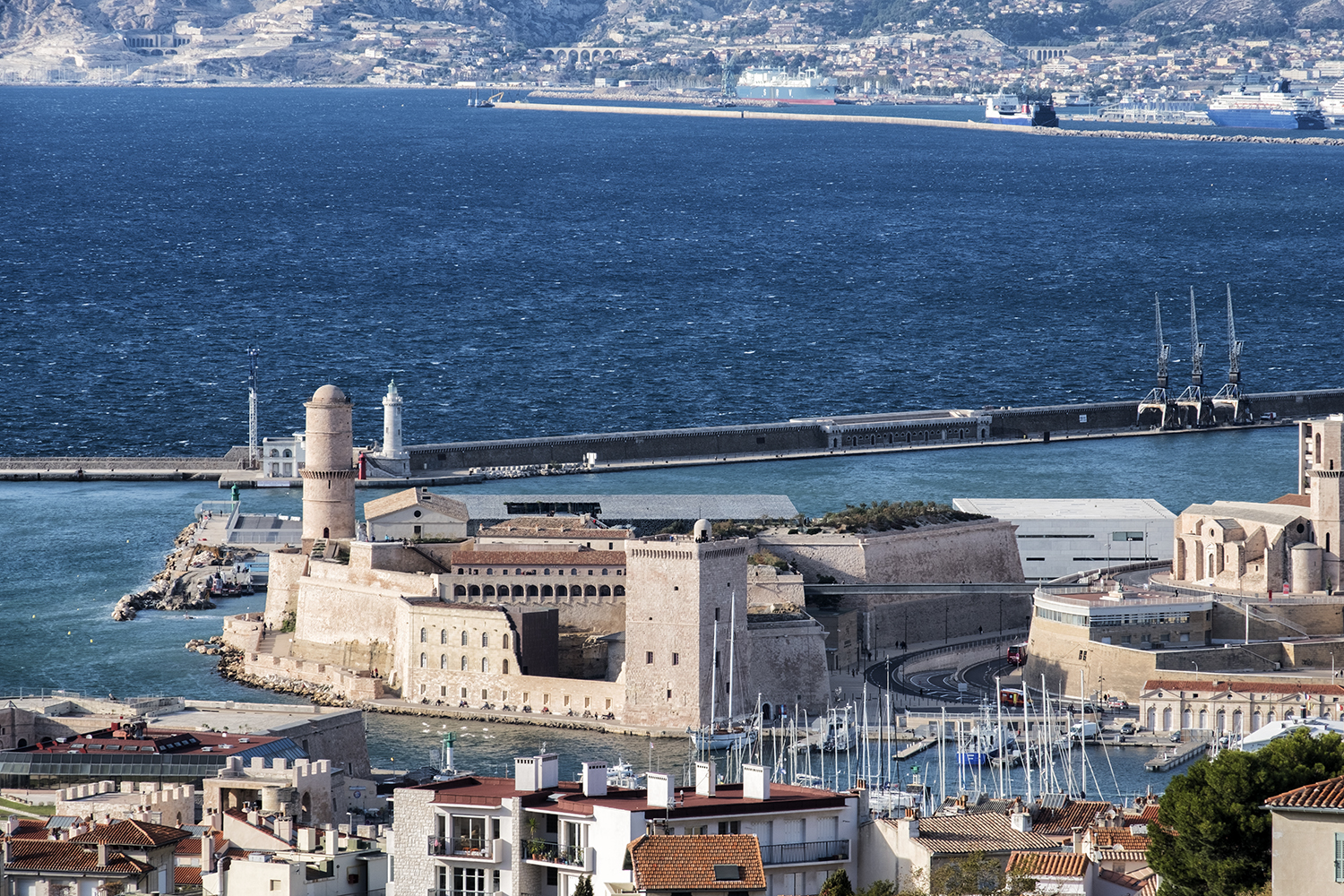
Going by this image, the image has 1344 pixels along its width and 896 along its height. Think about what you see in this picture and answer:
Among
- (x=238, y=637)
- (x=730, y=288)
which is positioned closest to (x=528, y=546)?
(x=238, y=637)

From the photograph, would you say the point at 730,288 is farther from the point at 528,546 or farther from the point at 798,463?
the point at 528,546

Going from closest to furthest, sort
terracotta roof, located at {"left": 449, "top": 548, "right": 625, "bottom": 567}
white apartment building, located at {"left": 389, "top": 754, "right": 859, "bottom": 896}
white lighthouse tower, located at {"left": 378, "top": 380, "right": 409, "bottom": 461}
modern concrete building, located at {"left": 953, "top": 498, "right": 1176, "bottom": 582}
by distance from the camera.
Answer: white apartment building, located at {"left": 389, "top": 754, "right": 859, "bottom": 896} < terracotta roof, located at {"left": 449, "top": 548, "right": 625, "bottom": 567} < modern concrete building, located at {"left": 953, "top": 498, "right": 1176, "bottom": 582} < white lighthouse tower, located at {"left": 378, "top": 380, "right": 409, "bottom": 461}

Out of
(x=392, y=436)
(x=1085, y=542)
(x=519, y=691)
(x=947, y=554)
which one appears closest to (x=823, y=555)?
(x=947, y=554)

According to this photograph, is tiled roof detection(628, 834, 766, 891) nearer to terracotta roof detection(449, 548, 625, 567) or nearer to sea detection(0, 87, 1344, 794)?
sea detection(0, 87, 1344, 794)

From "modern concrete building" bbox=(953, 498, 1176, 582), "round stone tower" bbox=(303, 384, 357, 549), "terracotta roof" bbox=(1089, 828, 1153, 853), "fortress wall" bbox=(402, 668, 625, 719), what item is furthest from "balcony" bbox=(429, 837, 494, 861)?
"modern concrete building" bbox=(953, 498, 1176, 582)

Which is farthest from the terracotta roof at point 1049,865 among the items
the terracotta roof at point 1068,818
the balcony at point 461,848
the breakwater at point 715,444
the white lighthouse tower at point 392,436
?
the white lighthouse tower at point 392,436

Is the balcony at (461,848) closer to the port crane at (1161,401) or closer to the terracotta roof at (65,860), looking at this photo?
the terracotta roof at (65,860)
